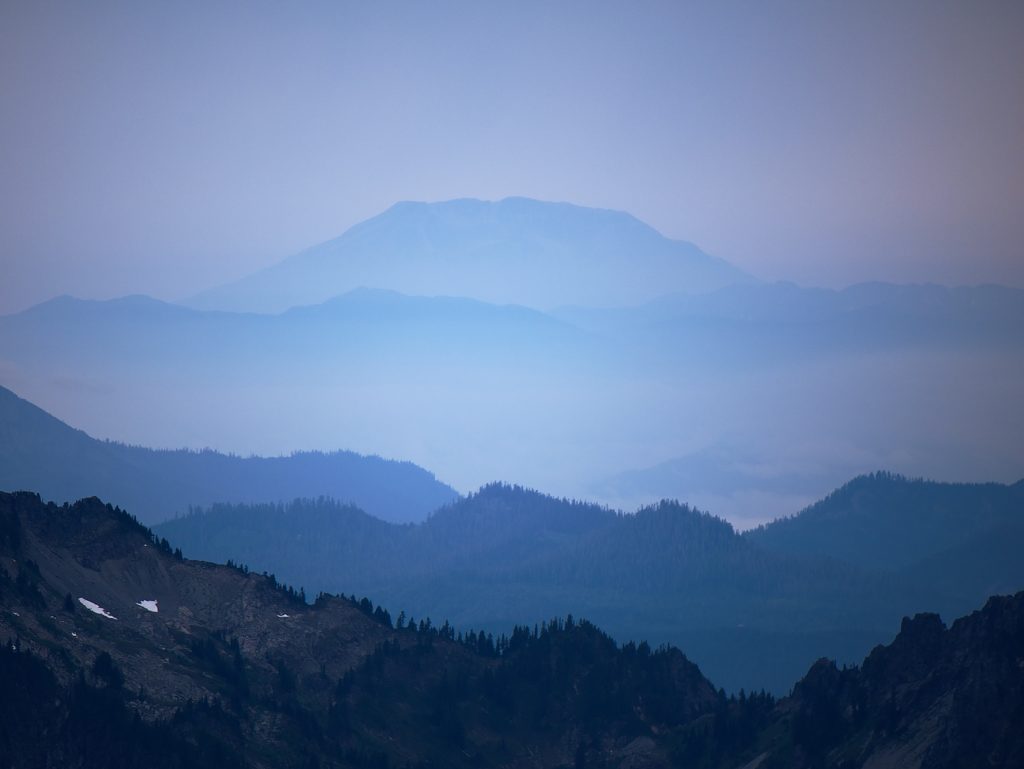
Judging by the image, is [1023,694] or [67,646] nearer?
[1023,694]

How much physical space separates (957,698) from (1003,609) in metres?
12.2

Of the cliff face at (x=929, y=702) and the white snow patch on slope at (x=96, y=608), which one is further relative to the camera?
the white snow patch on slope at (x=96, y=608)

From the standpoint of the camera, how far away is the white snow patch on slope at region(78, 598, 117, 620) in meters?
197

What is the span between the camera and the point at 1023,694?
170750 mm

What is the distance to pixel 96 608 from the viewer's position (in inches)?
7790

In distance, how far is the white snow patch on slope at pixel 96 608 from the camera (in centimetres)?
19662

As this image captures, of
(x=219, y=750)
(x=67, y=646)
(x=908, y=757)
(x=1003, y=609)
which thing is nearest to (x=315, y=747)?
(x=219, y=750)

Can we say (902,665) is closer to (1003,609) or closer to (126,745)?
(1003,609)

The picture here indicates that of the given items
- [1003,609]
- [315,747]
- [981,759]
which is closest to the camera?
[981,759]

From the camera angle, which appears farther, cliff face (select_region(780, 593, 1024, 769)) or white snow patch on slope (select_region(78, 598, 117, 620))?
white snow patch on slope (select_region(78, 598, 117, 620))

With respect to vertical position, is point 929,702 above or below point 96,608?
above

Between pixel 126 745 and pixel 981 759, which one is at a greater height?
pixel 981 759

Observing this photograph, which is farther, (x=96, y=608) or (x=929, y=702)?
(x=96, y=608)

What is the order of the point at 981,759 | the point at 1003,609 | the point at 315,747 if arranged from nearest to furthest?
the point at 981,759 < the point at 1003,609 < the point at 315,747
